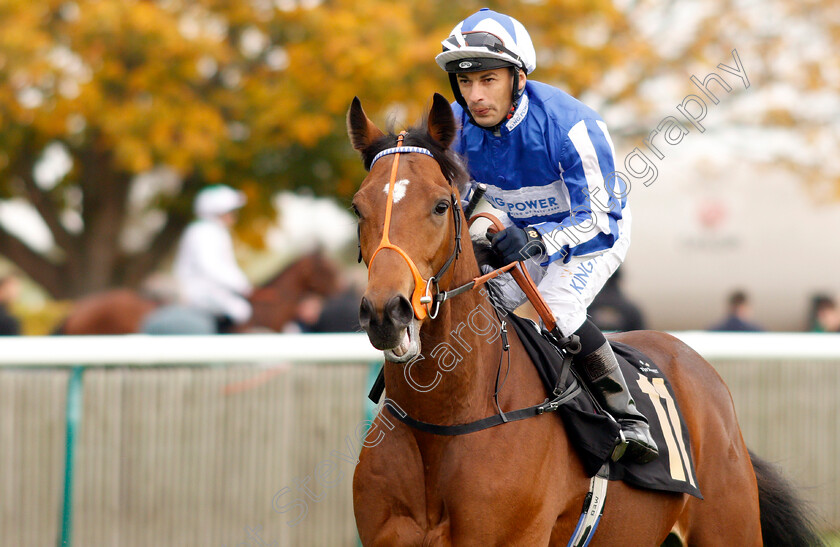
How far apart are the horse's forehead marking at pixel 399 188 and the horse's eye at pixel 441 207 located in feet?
0.37

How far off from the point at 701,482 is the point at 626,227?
1.14 metres

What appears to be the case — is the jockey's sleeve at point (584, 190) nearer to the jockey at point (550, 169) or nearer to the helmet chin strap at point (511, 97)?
the jockey at point (550, 169)

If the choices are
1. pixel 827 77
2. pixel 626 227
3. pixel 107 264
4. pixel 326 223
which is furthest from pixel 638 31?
pixel 626 227

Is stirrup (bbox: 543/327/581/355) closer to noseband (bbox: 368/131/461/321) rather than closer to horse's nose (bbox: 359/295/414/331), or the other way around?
noseband (bbox: 368/131/461/321)

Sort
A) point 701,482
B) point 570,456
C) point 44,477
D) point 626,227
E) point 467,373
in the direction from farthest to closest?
1. point 44,477
2. point 701,482
3. point 626,227
4. point 570,456
5. point 467,373

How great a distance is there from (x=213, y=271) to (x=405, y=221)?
4.84 m

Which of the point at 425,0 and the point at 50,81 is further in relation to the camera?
the point at 425,0

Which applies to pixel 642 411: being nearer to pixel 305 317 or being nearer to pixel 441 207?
pixel 441 207

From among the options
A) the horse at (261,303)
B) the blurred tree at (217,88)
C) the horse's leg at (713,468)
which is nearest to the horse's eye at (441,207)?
the horse's leg at (713,468)

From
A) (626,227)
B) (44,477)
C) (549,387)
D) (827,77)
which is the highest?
(827,77)

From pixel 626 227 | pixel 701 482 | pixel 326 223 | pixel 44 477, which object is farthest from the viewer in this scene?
pixel 326 223

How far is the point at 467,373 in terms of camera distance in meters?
2.91

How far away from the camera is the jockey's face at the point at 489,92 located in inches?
127

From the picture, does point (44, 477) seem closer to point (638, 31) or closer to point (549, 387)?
point (549, 387)
